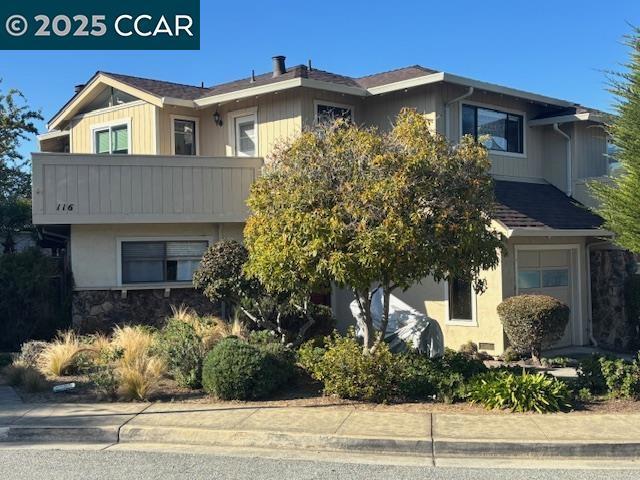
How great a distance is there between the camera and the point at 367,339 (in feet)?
33.1

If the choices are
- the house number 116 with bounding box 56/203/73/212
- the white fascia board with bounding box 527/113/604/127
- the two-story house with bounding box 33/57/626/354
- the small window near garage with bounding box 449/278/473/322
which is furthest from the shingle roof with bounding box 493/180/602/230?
the house number 116 with bounding box 56/203/73/212

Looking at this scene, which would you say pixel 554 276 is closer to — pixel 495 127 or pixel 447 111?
pixel 495 127

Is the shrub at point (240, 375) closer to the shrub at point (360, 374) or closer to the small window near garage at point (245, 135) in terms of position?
the shrub at point (360, 374)

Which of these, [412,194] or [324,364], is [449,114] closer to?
[412,194]

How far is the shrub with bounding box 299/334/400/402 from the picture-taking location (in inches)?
355

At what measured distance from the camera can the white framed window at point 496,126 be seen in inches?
629

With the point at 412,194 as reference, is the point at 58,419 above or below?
below

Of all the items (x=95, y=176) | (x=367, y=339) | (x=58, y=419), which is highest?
(x=95, y=176)

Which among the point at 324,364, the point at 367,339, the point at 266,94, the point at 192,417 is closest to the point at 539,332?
the point at 367,339

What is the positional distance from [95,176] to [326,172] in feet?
23.8

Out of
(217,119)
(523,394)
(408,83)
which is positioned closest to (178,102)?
(217,119)

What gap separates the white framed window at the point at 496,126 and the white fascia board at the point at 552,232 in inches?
117

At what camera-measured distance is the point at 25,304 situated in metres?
14.4

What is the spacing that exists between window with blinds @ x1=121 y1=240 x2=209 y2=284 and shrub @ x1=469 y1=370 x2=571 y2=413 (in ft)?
27.2
